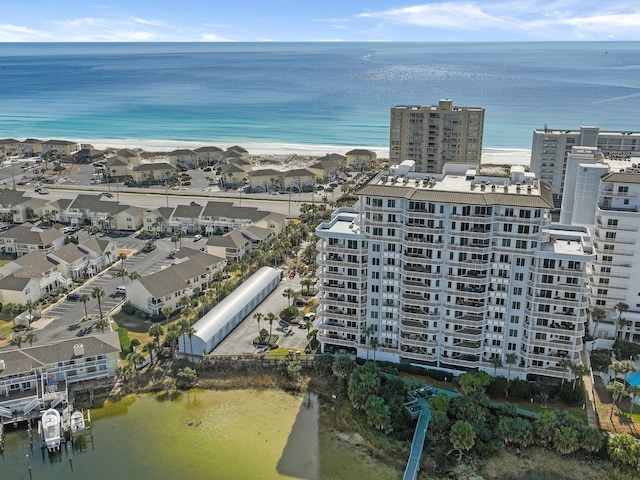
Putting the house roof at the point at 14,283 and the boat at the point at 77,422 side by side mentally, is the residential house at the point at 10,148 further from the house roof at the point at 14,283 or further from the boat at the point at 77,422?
the boat at the point at 77,422

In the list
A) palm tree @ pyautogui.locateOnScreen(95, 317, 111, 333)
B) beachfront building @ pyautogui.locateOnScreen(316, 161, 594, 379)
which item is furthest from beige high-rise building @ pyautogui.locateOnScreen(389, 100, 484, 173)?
palm tree @ pyautogui.locateOnScreen(95, 317, 111, 333)

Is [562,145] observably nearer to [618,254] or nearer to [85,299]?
[618,254]

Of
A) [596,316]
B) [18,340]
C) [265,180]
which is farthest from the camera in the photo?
[265,180]

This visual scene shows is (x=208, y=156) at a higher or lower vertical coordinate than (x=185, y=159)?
higher

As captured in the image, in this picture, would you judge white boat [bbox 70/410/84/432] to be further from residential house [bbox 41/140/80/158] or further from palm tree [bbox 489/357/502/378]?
residential house [bbox 41/140/80/158]

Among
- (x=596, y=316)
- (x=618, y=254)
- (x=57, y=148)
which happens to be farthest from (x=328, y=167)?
(x=596, y=316)

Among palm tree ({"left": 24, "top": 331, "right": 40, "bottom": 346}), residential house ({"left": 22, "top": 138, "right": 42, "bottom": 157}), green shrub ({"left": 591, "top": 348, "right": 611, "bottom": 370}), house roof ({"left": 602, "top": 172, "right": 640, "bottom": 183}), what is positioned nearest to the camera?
green shrub ({"left": 591, "top": 348, "right": 611, "bottom": 370})
